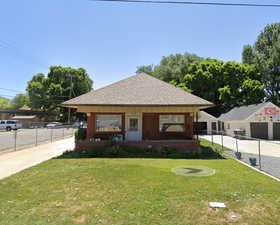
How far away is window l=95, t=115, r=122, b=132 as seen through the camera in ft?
42.6

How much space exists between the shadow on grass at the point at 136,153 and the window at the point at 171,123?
223cm

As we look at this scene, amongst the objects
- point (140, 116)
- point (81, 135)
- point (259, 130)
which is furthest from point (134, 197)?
point (259, 130)

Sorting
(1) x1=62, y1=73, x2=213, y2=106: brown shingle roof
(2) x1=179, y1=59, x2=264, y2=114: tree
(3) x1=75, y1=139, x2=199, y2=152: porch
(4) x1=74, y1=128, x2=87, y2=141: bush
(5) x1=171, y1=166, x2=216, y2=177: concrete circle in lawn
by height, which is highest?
(2) x1=179, y1=59, x2=264, y2=114: tree

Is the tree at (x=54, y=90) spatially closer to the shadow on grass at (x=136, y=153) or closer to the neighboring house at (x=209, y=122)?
the neighboring house at (x=209, y=122)

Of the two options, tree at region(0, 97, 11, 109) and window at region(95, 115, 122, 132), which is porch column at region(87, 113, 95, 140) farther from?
tree at region(0, 97, 11, 109)

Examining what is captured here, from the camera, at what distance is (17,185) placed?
18.4ft

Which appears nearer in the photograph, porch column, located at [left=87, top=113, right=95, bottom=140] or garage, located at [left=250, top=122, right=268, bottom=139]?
porch column, located at [left=87, top=113, right=95, bottom=140]

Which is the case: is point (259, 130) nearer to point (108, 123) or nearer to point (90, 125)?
point (108, 123)

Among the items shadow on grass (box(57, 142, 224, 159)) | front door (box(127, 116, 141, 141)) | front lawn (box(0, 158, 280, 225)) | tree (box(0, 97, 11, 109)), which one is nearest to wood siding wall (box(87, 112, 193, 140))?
front door (box(127, 116, 141, 141))

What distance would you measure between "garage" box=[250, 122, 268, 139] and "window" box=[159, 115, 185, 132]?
46.0 ft

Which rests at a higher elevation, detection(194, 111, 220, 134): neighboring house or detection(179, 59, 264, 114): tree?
detection(179, 59, 264, 114): tree

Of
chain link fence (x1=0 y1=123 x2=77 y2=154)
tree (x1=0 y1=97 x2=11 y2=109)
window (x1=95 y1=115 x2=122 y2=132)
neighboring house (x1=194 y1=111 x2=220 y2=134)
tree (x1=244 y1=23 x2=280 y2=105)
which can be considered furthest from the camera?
tree (x1=0 y1=97 x2=11 y2=109)

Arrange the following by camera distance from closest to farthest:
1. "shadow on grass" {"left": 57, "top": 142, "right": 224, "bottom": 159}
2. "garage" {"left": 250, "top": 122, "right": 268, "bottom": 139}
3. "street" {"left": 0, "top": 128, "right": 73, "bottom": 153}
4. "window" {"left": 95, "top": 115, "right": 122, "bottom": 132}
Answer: "shadow on grass" {"left": 57, "top": 142, "right": 224, "bottom": 159}, "window" {"left": 95, "top": 115, "right": 122, "bottom": 132}, "street" {"left": 0, "top": 128, "right": 73, "bottom": 153}, "garage" {"left": 250, "top": 122, "right": 268, "bottom": 139}

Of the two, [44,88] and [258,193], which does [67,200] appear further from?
[44,88]
